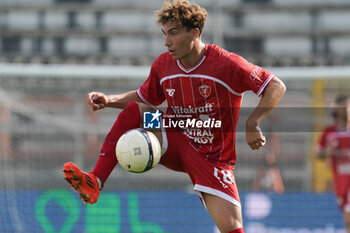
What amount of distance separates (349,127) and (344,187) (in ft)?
2.99

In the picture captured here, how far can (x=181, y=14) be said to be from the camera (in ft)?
15.2

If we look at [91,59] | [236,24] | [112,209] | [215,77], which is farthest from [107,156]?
[236,24]

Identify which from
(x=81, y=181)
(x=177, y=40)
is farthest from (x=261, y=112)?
(x=81, y=181)

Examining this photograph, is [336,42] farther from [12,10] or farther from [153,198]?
[153,198]

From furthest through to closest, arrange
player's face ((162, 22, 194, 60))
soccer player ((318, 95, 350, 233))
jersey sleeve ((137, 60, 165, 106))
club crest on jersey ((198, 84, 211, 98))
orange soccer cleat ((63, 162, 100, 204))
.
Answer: soccer player ((318, 95, 350, 233))
jersey sleeve ((137, 60, 165, 106))
club crest on jersey ((198, 84, 211, 98))
player's face ((162, 22, 194, 60))
orange soccer cleat ((63, 162, 100, 204))

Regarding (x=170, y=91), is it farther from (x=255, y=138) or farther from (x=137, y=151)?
(x=255, y=138)

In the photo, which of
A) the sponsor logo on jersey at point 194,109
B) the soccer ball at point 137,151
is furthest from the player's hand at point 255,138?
the soccer ball at point 137,151

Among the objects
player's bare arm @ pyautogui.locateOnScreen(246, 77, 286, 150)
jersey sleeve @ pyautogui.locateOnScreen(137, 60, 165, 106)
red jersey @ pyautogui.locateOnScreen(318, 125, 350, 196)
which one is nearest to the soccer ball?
jersey sleeve @ pyautogui.locateOnScreen(137, 60, 165, 106)

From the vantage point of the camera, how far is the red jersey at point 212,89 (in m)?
4.64

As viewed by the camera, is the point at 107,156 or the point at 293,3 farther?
the point at 293,3

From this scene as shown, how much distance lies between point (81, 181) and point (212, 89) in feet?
4.22

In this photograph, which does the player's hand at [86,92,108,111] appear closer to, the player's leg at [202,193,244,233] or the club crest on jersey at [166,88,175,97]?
the club crest on jersey at [166,88,175,97]

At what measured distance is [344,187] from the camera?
334 inches

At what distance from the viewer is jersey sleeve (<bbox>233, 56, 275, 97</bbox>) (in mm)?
4547
